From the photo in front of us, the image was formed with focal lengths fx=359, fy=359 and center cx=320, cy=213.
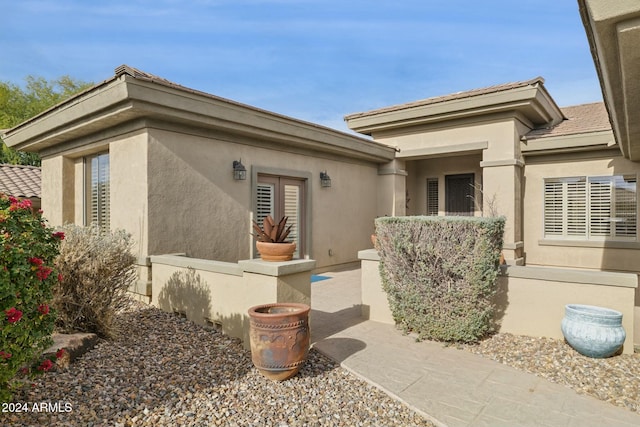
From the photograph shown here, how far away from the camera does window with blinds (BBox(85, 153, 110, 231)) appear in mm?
7660

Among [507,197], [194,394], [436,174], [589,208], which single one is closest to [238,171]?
[194,394]

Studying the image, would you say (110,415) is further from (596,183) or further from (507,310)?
(596,183)

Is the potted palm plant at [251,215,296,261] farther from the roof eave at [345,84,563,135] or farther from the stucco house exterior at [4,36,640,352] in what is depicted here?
the roof eave at [345,84,563,135]

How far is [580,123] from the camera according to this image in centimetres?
1012

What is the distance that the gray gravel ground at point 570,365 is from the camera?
141 inches

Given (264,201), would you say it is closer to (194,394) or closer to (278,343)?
(278,343)

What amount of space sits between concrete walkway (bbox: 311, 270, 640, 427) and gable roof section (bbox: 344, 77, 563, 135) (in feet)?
22.9

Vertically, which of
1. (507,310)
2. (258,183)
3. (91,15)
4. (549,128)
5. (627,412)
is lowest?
(627,412)

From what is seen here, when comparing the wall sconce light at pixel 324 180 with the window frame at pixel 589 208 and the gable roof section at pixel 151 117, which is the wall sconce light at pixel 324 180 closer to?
the gable roof section at pixel 151 117

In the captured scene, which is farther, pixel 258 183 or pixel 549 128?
pixel 549 128

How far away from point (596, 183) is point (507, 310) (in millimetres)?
6862

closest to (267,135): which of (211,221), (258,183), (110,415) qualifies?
(258,183)

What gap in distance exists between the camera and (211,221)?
7266mm

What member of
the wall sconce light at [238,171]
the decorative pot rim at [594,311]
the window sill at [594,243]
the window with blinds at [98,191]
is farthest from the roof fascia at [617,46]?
the window with blinds at [98,191]
